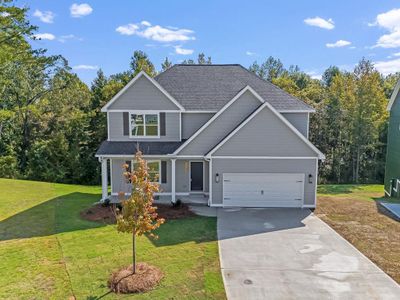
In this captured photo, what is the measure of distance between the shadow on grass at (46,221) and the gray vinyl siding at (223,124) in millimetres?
6180

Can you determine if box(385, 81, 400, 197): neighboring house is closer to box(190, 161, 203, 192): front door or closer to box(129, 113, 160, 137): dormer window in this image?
box(190, 161, 203, 192): front door

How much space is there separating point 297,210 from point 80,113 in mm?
22788

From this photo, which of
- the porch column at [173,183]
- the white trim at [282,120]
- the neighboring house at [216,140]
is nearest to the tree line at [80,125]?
the neighboring house at [216,140]

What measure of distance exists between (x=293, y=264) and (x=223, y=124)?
9040mm

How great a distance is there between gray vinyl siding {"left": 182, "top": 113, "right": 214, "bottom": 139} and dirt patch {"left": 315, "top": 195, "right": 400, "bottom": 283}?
26.0 ft

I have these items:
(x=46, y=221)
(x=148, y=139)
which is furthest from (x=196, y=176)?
(x=46, y=221)

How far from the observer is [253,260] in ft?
34.2

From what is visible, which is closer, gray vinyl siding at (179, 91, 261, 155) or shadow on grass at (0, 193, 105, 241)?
shadow on grass at (0, 193, 105, 241)

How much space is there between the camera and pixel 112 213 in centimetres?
1560

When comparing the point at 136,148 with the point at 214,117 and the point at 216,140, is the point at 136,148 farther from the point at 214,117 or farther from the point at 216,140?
the point at 214,117

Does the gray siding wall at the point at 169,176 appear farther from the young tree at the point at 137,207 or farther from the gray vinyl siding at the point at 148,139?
the young tree at the point at 137,207

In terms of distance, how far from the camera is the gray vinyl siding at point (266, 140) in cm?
1630

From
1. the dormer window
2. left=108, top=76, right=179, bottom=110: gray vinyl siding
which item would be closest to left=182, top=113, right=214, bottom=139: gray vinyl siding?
left=108, top=76, right=179, bottom=110: gray vinyl siding

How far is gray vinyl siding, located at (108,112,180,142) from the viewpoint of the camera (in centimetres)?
1848
